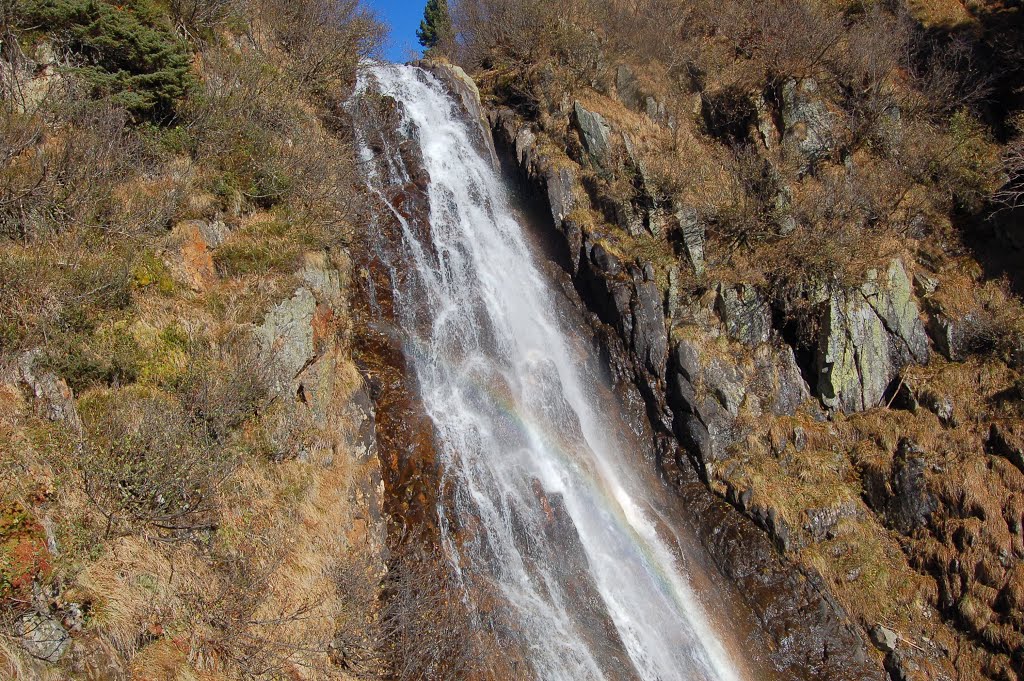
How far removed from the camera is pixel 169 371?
313 inches

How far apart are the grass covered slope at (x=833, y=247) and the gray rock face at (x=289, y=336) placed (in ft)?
25.3

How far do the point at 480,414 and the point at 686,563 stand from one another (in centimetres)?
504

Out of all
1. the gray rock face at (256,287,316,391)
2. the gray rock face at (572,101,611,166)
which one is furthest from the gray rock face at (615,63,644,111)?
the gray rock face at (256,287,316,391)

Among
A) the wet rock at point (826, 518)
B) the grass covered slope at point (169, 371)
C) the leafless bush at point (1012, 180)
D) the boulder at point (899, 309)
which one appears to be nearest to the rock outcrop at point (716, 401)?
the wet rock at point (826, 518)

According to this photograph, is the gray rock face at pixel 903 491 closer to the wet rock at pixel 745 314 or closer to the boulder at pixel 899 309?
the boulder at pixel 899 309

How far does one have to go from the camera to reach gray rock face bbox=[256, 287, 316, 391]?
9.05 metres

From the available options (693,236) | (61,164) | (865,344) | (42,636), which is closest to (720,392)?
(865,344)

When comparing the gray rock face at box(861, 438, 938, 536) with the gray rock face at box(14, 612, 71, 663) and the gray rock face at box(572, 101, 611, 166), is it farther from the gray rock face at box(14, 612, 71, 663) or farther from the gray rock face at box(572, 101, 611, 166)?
the gray rock face at box(14, 612, 71, 663)

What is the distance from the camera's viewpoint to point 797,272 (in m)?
13.6

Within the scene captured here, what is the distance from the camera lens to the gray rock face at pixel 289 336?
356 inches

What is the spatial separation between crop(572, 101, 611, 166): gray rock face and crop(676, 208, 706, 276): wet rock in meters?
3.07

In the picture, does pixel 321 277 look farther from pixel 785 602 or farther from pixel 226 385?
pixel 785 602

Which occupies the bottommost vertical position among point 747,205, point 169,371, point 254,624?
point 254,624

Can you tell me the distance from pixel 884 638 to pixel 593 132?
14268 millimetres
